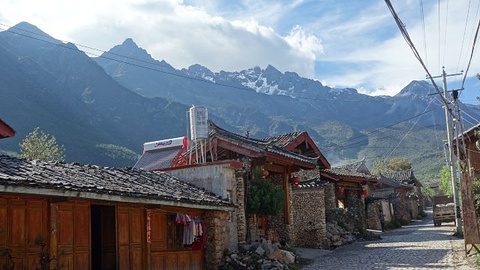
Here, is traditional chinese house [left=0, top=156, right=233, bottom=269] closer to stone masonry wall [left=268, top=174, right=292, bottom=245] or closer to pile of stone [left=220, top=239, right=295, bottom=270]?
pile of stone [left=220, top=239, right=295, bottom=270]

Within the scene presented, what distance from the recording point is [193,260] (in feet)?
52.4

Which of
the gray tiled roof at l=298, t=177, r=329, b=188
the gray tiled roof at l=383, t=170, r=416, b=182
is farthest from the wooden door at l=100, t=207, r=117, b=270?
the gray tiled roof at l=383, t=170, r=416, b=182

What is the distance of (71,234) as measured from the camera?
11.8 meters

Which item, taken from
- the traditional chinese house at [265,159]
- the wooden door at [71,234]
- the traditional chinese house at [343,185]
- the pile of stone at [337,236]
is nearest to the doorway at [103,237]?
the wooden door at [71,234]

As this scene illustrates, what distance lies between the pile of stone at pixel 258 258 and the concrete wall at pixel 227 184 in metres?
0.62

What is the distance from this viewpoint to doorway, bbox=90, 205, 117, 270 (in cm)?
1429

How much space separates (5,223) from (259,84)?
182 meters

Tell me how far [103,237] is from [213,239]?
3553 millimetres

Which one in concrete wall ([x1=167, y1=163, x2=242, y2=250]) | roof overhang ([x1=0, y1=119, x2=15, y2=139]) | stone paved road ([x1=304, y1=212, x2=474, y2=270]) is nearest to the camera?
roof overhang ([x1=0, y1=119, x2=15, y2=139])

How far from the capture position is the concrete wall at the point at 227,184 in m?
17.9

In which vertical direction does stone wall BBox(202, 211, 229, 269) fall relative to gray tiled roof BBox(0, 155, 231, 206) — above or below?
below

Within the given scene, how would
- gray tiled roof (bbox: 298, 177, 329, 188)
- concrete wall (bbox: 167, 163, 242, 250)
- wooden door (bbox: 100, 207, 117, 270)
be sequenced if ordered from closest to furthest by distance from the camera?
1. wooden door (bbox: 100, 207, 117, 270)
2. concrete wall (bbox: 167, 163, 242, 250)
3. gray tiled roof (bbox: 298, 177, 329, 188)

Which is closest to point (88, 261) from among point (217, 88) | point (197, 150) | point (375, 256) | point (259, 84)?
point (197, 150)

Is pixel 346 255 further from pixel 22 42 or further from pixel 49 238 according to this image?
pixel 22 42
